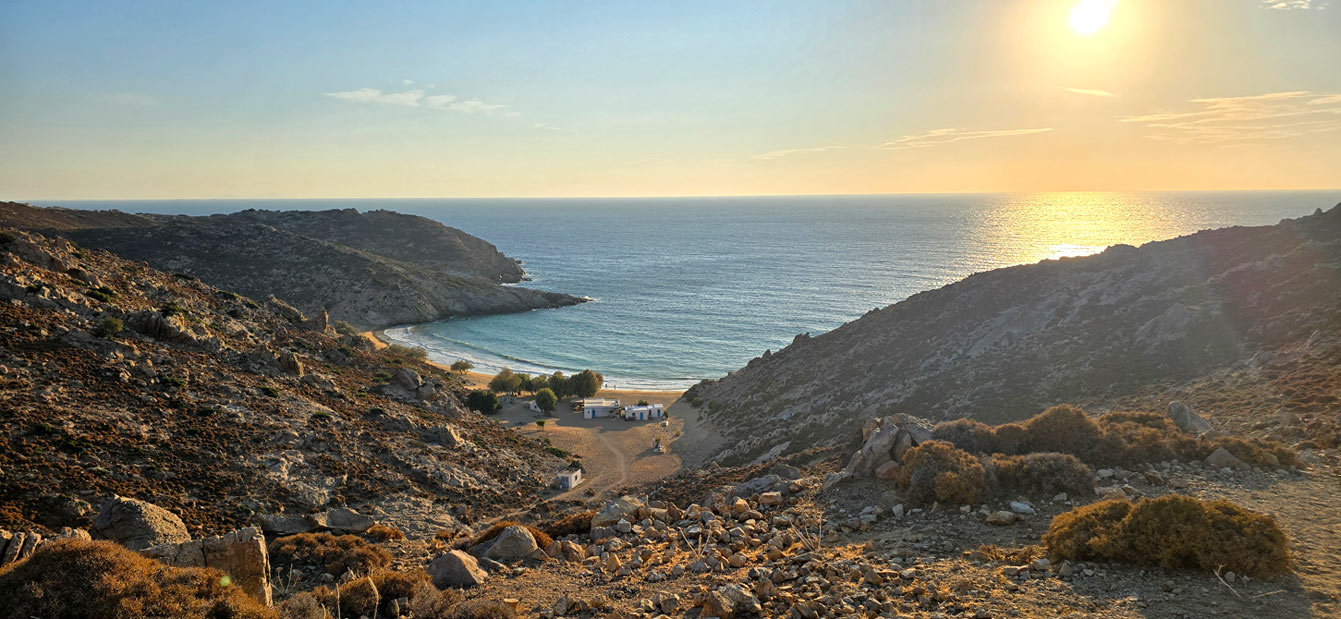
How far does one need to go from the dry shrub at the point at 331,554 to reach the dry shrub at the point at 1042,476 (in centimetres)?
1580

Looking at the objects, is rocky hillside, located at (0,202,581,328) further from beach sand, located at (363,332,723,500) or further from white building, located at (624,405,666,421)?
white building, located at (624,405,666,421)

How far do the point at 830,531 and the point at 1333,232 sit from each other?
1721 inches

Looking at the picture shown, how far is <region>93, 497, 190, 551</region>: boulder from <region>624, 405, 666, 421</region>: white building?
36.7 metres

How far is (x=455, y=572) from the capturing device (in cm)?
1473

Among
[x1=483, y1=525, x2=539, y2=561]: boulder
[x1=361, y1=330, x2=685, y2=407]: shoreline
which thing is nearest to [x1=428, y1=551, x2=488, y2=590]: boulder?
[x1=483, y1=525, x2=539, y2=561]: boulder

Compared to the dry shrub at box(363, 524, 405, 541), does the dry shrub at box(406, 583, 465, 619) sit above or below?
above

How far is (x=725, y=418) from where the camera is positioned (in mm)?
49312

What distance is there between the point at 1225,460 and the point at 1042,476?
477 centimetres

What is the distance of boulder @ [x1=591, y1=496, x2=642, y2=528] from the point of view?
18.5 metres

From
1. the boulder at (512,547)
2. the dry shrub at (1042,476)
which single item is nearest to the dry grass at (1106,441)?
the dry shrub at (1042,476)

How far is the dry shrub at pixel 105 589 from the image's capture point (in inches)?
352

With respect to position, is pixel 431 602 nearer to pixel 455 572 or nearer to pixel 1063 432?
pixel 455 572

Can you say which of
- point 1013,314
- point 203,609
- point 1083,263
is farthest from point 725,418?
point 203,609

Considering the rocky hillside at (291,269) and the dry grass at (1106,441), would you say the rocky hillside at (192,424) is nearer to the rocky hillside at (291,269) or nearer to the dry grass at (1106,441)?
the dry grass at (1106,441)
